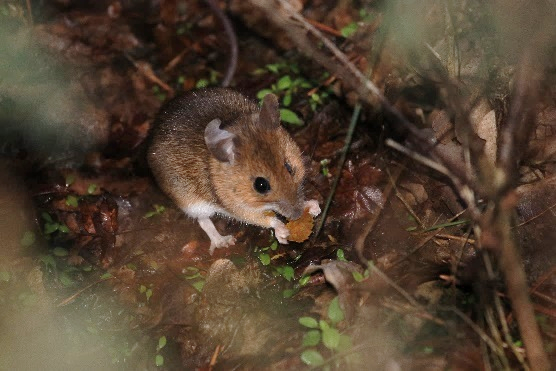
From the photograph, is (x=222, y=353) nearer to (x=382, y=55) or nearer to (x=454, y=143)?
(x=454, y=143)

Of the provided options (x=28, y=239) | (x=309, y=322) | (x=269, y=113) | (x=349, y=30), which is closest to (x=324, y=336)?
(x=309, y=322)

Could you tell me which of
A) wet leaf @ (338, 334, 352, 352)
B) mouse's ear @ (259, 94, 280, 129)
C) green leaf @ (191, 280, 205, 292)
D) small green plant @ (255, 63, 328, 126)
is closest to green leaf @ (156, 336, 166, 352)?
green leaf @ (191, 280, 205, 292)

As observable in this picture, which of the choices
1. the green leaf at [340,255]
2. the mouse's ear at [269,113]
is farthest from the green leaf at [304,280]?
the mouse's ear at [269,113]

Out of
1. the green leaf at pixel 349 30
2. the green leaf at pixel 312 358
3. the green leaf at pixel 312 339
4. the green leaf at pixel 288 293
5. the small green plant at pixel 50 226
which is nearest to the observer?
the green leaf at pixel 312 358

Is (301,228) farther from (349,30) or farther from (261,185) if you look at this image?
(349,30)

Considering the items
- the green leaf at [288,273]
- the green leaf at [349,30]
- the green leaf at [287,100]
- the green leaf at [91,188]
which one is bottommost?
the green leaf at [91,188]

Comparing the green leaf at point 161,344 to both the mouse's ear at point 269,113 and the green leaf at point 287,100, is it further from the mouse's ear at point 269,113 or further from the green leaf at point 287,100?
the green leaf at point 287,100

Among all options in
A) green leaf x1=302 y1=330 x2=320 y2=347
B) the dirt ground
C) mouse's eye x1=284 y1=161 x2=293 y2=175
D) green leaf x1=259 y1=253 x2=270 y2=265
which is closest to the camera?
the dirt ground

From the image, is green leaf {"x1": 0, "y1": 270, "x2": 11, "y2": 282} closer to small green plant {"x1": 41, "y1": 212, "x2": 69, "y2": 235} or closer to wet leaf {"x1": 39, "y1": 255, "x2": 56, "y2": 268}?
wet leaf {"x1": 39, "y1": 255, "x2": 56, "y2": 268}
